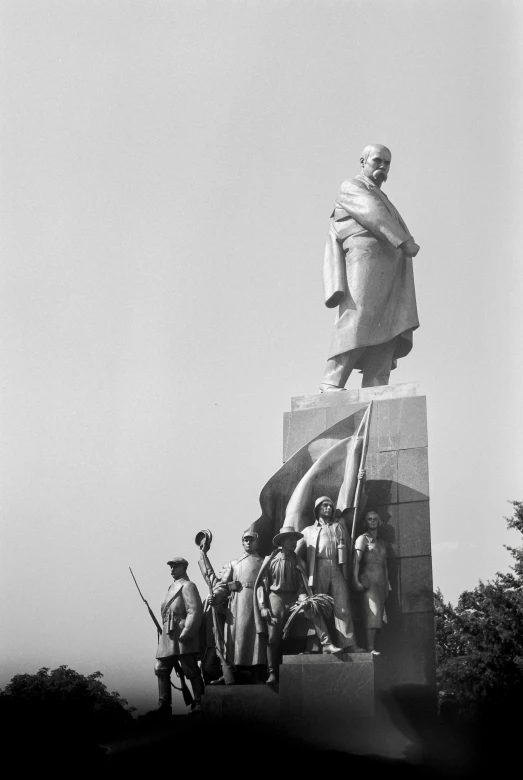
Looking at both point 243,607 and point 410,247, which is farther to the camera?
point 410,247

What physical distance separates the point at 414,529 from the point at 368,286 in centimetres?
395

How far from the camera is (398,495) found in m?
12.6

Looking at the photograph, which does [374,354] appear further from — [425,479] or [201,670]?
[201,670]

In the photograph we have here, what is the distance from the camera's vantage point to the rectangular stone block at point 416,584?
471 inches

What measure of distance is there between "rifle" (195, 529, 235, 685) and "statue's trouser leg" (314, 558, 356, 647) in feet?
4.68

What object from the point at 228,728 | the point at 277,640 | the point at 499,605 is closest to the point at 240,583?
the point at 277,640

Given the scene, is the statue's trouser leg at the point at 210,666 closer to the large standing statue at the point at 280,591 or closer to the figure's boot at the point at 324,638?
the large standing statue at the point at 280,591

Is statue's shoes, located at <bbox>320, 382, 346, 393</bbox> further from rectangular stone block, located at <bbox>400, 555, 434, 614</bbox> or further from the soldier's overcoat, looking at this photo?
the soldier's overcoat

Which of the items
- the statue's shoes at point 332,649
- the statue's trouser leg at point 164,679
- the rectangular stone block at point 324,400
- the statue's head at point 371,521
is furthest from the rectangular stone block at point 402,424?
the statue's trouser leg at point 164,679

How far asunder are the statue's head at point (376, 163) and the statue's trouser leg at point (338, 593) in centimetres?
641

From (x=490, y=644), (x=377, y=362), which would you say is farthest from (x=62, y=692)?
(x=377, y=362)

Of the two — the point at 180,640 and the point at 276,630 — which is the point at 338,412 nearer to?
the point at 276,630

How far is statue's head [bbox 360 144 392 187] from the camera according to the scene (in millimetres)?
15195

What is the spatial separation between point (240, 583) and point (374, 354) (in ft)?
13.6
